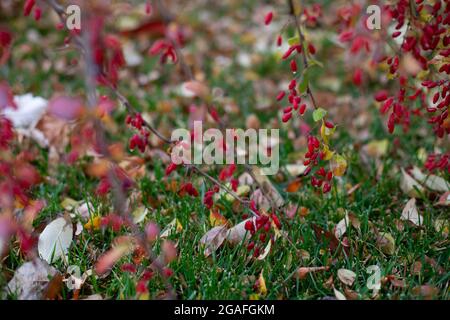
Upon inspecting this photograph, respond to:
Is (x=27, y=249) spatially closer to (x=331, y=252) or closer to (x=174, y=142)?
(x=174, y=142)

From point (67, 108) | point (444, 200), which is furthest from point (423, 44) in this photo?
point (67, 108)

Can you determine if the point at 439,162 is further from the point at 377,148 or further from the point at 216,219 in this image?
the point at 216,219

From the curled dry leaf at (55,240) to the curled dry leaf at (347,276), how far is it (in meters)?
0.80

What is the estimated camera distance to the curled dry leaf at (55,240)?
178 cm

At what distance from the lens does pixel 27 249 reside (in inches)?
62.3

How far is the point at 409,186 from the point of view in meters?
2.13

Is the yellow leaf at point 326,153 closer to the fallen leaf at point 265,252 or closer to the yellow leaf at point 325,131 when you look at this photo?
the yellow leaf at point 325,131

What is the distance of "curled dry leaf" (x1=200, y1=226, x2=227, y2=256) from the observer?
1.79 meters

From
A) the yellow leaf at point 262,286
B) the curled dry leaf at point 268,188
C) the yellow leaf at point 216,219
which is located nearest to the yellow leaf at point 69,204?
the yellow leaf at point 216,219

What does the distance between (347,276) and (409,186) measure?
573 millimetres

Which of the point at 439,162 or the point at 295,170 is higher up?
the point at 439,162

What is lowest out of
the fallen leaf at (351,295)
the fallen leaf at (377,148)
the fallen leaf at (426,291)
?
the fallen leaf at (351,295)
